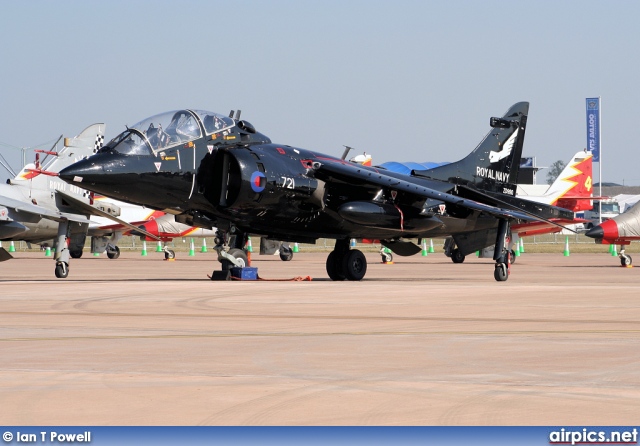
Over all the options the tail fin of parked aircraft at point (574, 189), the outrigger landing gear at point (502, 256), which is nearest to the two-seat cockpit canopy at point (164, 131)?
the outrigger landing gear at point (502, 256)

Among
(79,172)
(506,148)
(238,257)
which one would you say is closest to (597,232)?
(506,148)

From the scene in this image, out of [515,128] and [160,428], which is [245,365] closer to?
[160,428]

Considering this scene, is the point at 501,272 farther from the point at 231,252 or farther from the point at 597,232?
the point at 597,232

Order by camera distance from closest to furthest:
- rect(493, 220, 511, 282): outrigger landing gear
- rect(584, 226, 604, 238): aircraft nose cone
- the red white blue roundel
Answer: the red white blue roundel → rect(493, 220, 511, 282): outrigger landing gear → rect(584, 226, 604, 238): aircraft nose cone

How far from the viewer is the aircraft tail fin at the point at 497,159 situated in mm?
26953

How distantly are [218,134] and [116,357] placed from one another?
12.5 m

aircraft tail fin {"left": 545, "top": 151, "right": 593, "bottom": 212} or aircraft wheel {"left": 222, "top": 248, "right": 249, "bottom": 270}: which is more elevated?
aircraft tail fin {"left": 545, "top": 151, "right": 593, "bottom": 212}

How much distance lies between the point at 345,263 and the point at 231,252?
2.96 meters

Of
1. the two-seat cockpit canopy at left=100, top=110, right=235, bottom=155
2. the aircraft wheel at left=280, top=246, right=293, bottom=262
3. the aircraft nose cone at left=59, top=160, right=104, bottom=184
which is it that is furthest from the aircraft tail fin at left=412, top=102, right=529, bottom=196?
the aircraft wheel at left=280, top=246, right=293, bottom=262

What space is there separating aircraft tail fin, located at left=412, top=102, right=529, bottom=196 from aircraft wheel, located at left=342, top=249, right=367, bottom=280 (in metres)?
3.99

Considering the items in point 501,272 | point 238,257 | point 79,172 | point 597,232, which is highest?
point 79,172

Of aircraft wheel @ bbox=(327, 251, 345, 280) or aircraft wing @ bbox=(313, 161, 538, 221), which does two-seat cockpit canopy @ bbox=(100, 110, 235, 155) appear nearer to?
aircraft wing @ bbox=(313, 161, 538, 221)

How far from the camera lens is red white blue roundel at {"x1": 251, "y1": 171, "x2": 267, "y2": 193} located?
2103 centimetres

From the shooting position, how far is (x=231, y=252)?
22.9 meters
